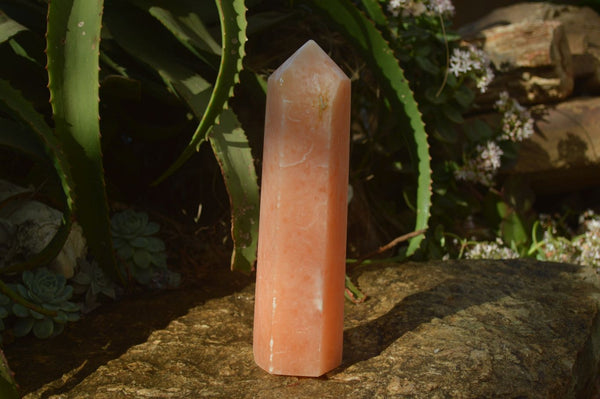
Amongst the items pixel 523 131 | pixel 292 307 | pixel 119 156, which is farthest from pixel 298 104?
pixel 523 131

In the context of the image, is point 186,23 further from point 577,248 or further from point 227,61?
point 577,248

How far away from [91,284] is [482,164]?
1225 mm

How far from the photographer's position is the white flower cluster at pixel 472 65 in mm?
1833

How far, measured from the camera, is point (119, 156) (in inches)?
64.8

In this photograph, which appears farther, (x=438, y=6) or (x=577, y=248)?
(x=577, y=248)

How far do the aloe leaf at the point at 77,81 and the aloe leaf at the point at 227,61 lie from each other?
0.71ft

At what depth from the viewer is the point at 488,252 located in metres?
2.00

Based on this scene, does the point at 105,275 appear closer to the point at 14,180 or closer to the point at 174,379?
the point at 14,180

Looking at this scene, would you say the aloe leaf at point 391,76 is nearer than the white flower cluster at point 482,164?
Yes

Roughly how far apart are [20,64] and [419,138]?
0.98m

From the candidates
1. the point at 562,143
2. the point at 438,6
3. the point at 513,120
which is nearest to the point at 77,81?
the point at 438,6

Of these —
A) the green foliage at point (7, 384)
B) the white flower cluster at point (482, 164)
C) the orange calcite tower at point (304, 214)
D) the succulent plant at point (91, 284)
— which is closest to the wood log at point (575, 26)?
the white flower cluster at point (482, 164)

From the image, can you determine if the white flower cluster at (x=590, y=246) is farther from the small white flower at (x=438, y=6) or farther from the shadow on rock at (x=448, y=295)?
the small white flower at (x=438, y=6)

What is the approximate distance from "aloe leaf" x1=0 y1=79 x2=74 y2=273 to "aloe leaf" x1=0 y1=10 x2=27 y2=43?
177 mm
